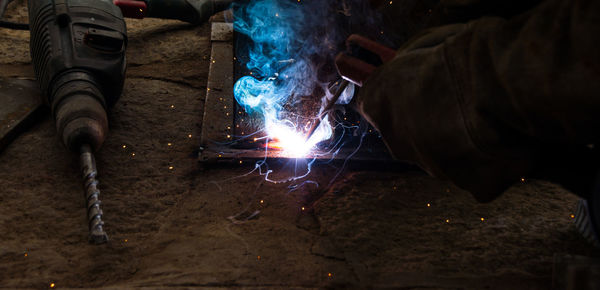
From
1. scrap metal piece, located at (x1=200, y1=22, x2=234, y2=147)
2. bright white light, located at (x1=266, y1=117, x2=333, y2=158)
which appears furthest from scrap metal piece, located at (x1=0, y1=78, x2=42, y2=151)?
bright white light, located at (x1=266, y1=117, x2=333, y2=158)

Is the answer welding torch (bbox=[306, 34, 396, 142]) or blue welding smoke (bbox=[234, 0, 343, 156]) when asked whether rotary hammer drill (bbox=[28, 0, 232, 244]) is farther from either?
welding torch (bbox=[306, 34, 396, 142])

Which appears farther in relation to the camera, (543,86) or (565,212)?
(565,212)

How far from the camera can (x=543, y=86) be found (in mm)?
1078

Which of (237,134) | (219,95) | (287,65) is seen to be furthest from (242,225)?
(287,65)

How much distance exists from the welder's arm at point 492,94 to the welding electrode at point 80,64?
139cm

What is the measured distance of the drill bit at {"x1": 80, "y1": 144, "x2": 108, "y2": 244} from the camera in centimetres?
184

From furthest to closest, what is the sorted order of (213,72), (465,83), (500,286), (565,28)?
1. (213,72)
2. (500,286)
3. (465,83)
4. (565,28)

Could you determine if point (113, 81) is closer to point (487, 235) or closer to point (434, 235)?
point (434, 235)

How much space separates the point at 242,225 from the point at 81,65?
50.7 inches

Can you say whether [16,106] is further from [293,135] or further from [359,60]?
[359,60]

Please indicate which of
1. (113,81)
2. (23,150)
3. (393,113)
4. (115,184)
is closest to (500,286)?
(393,113)

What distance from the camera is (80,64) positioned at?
8.06 feet

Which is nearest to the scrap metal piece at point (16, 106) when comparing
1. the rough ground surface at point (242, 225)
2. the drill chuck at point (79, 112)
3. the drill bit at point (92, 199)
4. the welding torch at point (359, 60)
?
the rough ground surface at point (242, 225)

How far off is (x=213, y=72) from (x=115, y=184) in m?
1.23
